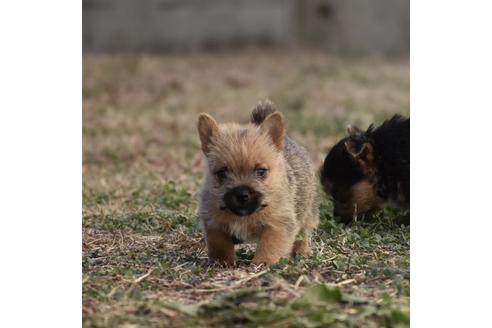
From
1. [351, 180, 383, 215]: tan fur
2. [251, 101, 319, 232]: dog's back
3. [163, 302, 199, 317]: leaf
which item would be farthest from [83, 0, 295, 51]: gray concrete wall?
[163, 302, 199, 317]: leaf

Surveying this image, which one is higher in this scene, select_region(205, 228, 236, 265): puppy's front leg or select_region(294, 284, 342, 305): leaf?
select_region(205, 228, 236, 265): puppy's front leg

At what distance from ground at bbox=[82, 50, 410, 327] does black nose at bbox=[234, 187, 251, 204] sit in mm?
457

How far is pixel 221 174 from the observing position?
18.9 ft

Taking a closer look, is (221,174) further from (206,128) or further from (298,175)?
(298,175)

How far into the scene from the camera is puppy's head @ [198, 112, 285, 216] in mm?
5633

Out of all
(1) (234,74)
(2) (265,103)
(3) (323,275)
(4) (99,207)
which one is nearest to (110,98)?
(1) (234,74)

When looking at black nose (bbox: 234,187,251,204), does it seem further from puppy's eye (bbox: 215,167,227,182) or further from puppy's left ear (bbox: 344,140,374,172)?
puppy's left ear (bbox: 344,140,374,172)

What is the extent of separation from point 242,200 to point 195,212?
7.17 ft

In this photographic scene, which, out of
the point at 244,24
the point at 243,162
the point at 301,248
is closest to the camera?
the point at 243,162

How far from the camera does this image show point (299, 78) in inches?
651

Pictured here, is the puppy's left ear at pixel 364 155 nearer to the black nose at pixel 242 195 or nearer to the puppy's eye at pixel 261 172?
the puppy's eye at pixel 261 172

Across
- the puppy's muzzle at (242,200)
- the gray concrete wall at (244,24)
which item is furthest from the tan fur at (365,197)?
the gray concrete wall at (244,24)

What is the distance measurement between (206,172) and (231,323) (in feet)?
5.76

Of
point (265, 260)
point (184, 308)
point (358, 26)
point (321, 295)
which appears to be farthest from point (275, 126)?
point (358, 26)
